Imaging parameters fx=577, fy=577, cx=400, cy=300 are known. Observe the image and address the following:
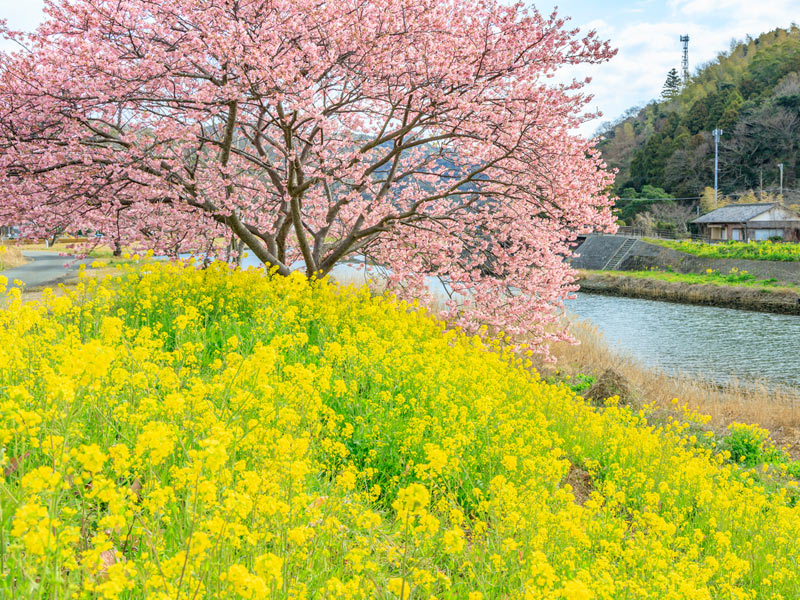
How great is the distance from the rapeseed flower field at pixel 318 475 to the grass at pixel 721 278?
95.8 feet

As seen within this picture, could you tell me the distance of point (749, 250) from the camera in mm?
37938

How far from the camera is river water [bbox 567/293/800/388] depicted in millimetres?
16859

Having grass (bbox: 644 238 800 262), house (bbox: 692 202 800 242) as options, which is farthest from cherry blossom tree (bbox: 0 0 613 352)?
house (bbox: 692 202 800 242)

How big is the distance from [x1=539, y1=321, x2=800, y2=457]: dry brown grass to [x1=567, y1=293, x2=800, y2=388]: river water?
1.79 m

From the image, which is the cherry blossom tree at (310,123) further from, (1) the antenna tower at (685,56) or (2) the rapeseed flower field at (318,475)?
(1) the antenna tower at (685,56)

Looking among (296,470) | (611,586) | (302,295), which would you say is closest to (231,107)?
(302,295)

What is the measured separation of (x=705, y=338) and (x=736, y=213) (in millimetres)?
32681

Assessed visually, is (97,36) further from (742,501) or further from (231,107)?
(742,501)

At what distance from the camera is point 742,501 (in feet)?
17.3

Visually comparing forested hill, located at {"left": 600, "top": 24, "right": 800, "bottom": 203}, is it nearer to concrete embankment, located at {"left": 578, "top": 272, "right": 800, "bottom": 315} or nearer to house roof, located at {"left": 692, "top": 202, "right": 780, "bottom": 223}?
house roof, located at {"left": 692, "top": 202, "right": 780, "bottom": 223}

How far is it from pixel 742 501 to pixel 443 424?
288 cm

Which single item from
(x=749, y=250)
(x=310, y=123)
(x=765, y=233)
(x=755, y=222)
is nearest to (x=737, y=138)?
(x=755, y=222)

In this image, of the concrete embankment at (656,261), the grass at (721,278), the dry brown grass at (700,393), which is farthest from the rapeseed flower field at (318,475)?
the concrete embankment at (656,261)

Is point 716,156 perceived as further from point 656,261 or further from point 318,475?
point 318,475
